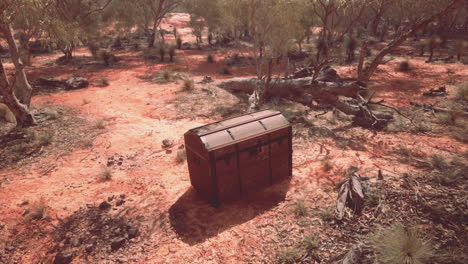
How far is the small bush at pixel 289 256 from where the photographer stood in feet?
13.5

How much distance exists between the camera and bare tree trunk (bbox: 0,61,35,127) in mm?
8870

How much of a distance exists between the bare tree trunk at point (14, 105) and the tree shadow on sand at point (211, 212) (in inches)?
305

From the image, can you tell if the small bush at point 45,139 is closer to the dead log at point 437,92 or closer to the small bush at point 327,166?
the small bush at point 327,166

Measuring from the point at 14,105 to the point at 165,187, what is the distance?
7.20 m

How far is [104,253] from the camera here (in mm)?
4570

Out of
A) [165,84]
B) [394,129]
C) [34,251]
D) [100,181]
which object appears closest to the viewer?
[34,251]

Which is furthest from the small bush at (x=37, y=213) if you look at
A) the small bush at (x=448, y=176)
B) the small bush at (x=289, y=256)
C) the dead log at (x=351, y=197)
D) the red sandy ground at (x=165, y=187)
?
the small bush at (x=448, y=176)

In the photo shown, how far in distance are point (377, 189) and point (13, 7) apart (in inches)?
418

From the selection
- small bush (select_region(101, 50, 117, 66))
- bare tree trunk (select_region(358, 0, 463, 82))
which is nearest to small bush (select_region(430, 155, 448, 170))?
bare tree trunk (select_region(358, 0, 463, 82))

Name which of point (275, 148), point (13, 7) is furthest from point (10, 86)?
point (275, 148)

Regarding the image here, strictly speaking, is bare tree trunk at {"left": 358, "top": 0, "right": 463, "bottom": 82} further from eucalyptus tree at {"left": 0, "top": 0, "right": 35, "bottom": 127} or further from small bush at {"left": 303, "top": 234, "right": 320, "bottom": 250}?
eucalyptus tree at {"left": 0, "top": 0, "right": 35, "bottom": 127}

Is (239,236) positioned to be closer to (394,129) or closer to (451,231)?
(451,231)

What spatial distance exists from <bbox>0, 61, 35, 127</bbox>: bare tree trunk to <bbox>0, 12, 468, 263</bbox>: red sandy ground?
189cm

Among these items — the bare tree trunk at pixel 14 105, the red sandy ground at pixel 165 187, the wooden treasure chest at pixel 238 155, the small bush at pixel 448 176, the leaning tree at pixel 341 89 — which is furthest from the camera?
the leaning tree at pixel 341 89
